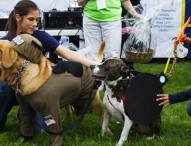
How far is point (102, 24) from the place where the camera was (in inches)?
205

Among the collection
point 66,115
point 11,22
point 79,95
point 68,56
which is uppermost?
point 11,22

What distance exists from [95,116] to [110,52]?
3.69 feet

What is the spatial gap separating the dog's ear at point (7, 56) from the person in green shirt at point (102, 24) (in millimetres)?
2136

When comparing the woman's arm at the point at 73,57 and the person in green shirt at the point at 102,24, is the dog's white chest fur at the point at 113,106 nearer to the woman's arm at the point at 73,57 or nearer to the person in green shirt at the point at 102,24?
the woman's arm at the point at 73,57

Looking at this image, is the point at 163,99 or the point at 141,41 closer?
the point at 163,99

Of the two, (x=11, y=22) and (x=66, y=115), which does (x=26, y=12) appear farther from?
(x=66, y=115)

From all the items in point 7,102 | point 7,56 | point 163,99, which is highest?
point 7,56

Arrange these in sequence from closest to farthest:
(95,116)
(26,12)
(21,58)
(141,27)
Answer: (21,58)
(26,12)
(95,116)
(141,27)

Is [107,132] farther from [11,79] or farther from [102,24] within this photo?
[102,24]

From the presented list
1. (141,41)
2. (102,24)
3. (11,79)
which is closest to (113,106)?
(11,79)

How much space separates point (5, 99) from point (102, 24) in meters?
1.71

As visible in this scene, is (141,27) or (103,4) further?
(141,27)

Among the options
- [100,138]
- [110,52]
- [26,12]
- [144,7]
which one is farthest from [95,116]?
[144,7]

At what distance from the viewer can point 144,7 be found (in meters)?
7.80
